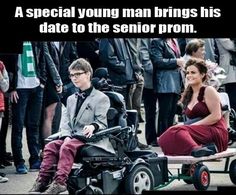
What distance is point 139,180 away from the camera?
26.1 feet

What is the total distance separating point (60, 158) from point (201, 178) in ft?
5.45

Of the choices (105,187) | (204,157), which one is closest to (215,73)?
(204,157)

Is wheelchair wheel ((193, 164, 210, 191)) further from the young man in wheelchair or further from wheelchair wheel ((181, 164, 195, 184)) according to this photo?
the young man in wheelchair

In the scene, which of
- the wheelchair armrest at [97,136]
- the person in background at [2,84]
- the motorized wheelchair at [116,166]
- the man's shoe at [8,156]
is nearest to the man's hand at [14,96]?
the person in background at [2,84]

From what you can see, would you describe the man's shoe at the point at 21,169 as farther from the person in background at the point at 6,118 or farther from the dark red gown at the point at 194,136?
the dark red gown at the point at 194,136

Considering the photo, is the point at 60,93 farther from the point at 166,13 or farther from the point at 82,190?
the point at 82,190

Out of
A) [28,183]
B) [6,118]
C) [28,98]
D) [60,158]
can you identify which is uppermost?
[28,98]

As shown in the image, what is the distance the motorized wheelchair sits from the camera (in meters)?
7.84

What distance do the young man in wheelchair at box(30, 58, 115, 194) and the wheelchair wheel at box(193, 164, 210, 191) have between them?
1051 mm

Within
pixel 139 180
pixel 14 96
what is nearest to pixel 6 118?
pixel 14 96

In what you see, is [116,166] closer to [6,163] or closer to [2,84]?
[2,84]

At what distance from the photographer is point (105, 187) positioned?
7.80 metres

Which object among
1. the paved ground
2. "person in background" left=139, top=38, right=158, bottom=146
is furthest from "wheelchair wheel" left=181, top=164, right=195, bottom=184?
"person in background" left=139, top=38, right=158, bottom=146

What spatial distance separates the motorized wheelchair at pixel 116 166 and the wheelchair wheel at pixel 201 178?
14.5 inches
